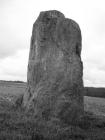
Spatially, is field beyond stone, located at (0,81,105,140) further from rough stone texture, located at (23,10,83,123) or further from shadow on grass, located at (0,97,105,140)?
rough stone texture, located at (23,10,83,123)

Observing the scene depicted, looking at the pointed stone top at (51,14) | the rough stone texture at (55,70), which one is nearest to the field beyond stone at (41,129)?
the rough stone texture at (55,70)

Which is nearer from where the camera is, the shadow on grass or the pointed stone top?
the shadow on grass

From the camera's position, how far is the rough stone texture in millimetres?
15497

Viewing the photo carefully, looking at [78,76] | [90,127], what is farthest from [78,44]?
[90,127]

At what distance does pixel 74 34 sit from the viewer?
1666cm

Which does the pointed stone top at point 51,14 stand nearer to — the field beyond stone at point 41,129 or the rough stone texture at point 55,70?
the rough stone texture at point 55,70

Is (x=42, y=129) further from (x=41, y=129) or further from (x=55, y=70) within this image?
(x=55, y=70)

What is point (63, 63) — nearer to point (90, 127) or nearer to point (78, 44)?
point (78, 44)

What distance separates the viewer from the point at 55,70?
15.9 metres

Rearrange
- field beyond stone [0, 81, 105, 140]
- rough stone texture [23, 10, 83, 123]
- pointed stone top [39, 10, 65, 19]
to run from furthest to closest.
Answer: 1. pointed stone top [39, 10, 65, 19]
2. rough stone texture [23, 10, 83, 123]
3. field beyond stone [0, 81, 105, 140]

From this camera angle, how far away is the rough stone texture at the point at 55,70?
50.8 feet

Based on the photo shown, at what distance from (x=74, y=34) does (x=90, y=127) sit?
4825 mm

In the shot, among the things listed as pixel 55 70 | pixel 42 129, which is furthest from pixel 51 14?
pixel 42 129

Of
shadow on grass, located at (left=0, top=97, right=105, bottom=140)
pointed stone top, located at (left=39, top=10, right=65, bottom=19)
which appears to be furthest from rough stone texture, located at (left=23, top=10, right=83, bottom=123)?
shadow on grass, located at (left=0, top=97, right=105, bottom=140)
